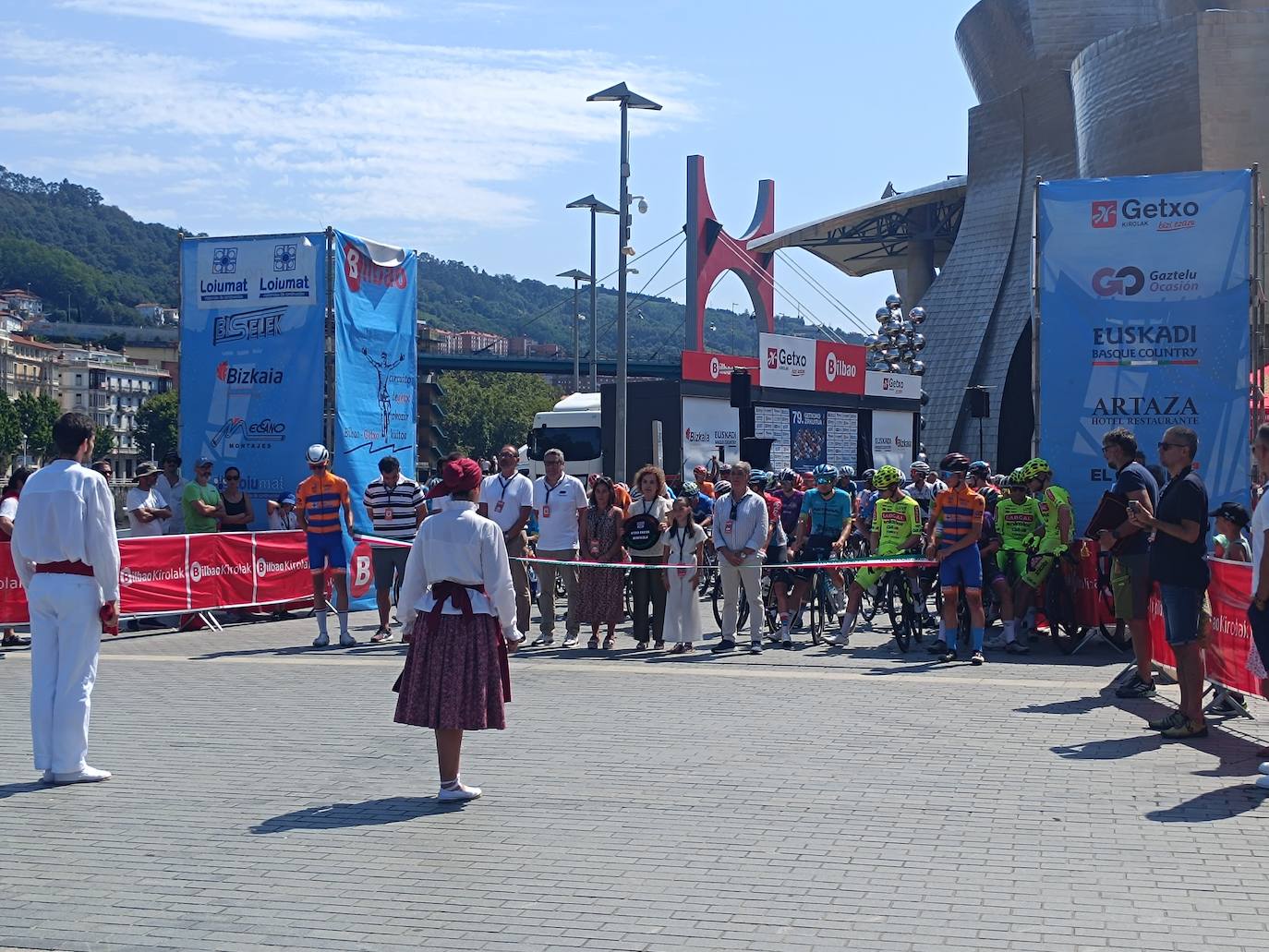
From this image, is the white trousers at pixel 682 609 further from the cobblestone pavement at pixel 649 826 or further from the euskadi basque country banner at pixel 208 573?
the euskadi basque country banner at pixel 208 573

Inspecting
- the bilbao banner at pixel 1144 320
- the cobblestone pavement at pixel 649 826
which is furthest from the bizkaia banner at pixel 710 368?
the cobblestone pavement at pixel 649 826

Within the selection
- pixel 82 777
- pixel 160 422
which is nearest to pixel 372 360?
Result: pixel 82 777

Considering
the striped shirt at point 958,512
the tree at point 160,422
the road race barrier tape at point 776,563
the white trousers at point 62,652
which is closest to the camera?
the white trousers at point 62,652

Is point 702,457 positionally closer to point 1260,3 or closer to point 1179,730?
point 1179,730

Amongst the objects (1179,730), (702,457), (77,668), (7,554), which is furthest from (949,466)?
(702,457)

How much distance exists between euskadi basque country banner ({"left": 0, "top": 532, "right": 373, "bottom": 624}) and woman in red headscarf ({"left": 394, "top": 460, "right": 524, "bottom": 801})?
27.2 feet

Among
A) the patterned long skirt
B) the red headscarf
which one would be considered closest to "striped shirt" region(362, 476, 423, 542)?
the red headscarf

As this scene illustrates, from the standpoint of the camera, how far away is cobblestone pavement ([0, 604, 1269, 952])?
558cm

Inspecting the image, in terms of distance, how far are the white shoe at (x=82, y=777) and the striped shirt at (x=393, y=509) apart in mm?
7443

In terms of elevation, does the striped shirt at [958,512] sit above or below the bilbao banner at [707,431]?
below

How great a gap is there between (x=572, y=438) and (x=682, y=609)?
24894 mm

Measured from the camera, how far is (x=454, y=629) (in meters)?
7.80

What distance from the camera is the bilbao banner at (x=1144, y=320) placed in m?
14.1

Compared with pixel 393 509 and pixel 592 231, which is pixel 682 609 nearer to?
pixel 393 509
